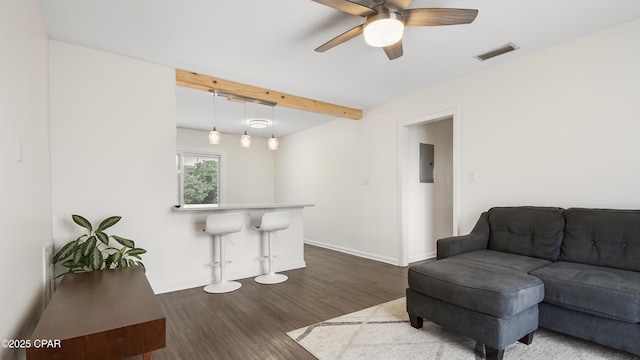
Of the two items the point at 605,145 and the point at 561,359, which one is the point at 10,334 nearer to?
the point at 561,359

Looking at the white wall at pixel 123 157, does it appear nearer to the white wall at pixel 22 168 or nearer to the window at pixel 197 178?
the white wall at pixel 22 168

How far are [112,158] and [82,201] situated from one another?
0.48m

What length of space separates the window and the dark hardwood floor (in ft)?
11.5

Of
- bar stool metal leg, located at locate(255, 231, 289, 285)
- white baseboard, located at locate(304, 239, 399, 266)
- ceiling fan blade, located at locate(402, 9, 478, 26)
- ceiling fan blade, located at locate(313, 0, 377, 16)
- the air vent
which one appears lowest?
white baseboard, located at locate(304, 239, 399, 266)

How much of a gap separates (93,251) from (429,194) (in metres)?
4.49

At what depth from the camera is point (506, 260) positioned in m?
2.59

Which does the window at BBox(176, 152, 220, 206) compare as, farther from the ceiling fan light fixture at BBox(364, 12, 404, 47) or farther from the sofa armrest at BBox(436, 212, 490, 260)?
the ceiling fan light fixture at BBox(364, 12, 404, 47)

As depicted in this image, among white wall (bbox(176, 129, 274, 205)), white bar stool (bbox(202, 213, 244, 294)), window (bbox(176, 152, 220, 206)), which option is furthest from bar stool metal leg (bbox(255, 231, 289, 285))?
white wall (bbox(176, 129, 274, 205))

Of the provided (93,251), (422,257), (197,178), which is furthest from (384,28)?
(197,178)

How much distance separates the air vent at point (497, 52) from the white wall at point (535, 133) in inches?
11.9

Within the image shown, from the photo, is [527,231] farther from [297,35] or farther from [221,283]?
[221,283]

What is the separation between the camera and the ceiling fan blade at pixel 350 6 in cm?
186

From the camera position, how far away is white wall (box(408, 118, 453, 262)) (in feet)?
15.4

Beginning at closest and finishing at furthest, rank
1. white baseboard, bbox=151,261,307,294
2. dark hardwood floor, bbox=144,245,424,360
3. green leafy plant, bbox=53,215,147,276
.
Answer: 1. dark hardwood floor, bbox=144,245,424,360
2. green leafy plant, bbox=53,215,147,276
3. white baseboard, bbox=151,261,307,294
